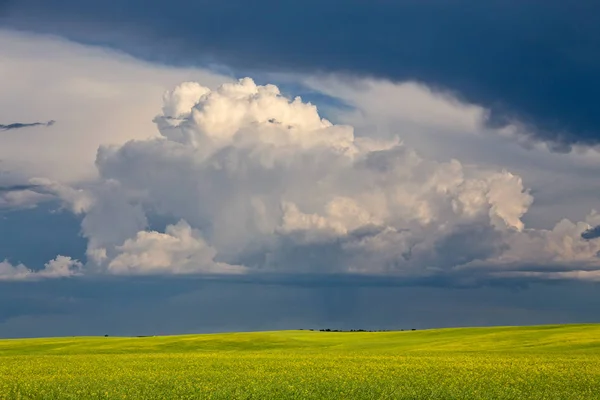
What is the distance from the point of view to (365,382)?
155 ft

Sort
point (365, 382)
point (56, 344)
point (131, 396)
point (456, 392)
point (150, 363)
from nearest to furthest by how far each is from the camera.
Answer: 1. point (131, 396)
2. point (456, 392)
3. point (365, 382)
4. point (150, 363)
5. point (56, 344)

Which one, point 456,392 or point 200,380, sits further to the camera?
point 200,380

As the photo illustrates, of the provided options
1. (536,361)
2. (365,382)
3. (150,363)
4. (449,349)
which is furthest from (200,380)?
(449,349)

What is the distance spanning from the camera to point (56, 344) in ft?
382

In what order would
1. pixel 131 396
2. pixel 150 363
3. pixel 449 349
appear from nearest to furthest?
pixel 131 396 → pixel 150 363 → pixel 449 349

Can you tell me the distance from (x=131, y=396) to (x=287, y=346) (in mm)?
75513

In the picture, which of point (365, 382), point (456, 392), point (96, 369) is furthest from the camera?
point (96, 369)

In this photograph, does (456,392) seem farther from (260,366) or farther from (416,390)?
(260,366)

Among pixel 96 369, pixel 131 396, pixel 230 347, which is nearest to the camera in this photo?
pixel 131 396

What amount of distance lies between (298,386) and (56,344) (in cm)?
8373

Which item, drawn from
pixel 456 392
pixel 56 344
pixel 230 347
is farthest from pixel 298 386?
pixel 56 344

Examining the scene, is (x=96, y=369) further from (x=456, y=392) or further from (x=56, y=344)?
(x=56, y=344)

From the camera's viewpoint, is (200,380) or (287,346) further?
(287,346)

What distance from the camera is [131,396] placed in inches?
1528
